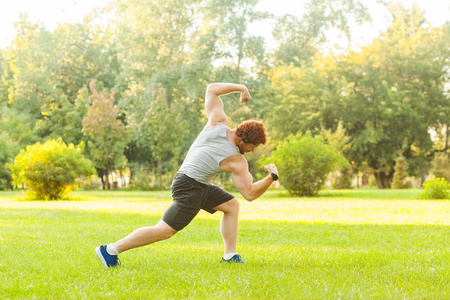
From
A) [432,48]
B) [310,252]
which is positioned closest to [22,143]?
[432,48]

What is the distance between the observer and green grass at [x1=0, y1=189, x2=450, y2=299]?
4.66m

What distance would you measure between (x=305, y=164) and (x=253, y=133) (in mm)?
18242

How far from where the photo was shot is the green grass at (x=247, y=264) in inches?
183

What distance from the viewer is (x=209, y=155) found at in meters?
5.75

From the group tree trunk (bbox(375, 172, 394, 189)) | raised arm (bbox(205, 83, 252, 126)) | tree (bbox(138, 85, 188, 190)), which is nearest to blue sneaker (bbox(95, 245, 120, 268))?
raised arm (bbox(205, 83, 252, 126))

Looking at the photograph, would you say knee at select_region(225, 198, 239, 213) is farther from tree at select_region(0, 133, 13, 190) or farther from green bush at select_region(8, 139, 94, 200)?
tree at select_region(0, 133, 13, 190)

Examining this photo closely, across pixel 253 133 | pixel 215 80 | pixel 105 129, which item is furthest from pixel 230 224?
pixel 215 80

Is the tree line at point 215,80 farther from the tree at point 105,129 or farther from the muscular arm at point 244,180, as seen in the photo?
the muscular arm at point 244,180

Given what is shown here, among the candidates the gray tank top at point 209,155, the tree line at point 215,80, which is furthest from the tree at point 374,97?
the gray tank top at point 209,155

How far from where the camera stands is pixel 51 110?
4316 cm

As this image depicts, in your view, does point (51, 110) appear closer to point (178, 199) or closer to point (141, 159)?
point (141, 159)

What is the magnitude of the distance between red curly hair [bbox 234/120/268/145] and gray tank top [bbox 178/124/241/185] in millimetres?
181

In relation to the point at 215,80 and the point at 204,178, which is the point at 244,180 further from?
the point at 215,80

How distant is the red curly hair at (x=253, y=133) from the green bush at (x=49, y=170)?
1679 cm
